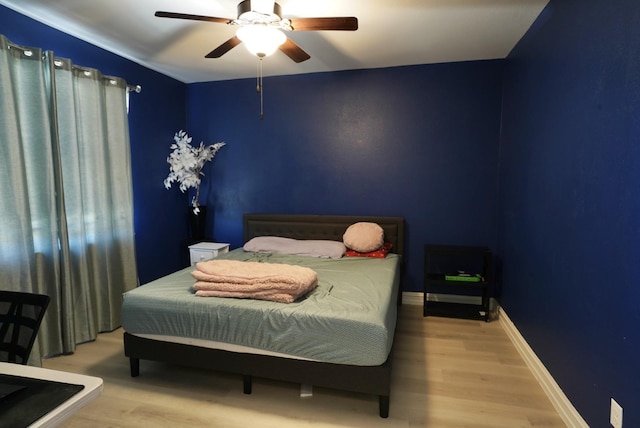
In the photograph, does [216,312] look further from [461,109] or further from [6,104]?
[461,109]

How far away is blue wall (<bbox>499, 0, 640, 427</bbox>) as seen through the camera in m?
1.45

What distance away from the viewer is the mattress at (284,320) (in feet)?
6.31

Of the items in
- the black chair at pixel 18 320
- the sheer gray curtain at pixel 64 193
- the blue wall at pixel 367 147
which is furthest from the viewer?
the blue wall at pixel 367 147

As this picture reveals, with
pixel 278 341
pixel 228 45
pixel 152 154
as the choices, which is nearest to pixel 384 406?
pixel 278 341

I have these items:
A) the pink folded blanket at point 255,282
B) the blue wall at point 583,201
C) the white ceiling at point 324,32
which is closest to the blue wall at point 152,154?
the white ceiling at point 324,32

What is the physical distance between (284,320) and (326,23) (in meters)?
1.72

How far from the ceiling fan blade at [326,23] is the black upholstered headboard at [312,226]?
2.15 meters

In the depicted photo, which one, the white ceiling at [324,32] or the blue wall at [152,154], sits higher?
the white ceiling at [324,32]

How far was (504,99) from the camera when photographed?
339cm

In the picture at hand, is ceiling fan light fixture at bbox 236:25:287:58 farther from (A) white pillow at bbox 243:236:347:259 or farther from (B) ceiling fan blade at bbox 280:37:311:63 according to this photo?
(A) white pillow at bbox 243:236:347:259

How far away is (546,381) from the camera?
Result: 2.20m

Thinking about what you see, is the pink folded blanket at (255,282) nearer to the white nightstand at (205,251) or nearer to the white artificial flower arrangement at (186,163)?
the white nightstand at (205,251)

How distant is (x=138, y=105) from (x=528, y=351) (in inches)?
163

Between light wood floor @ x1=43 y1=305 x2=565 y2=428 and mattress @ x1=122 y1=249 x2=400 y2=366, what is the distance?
1.17ft
